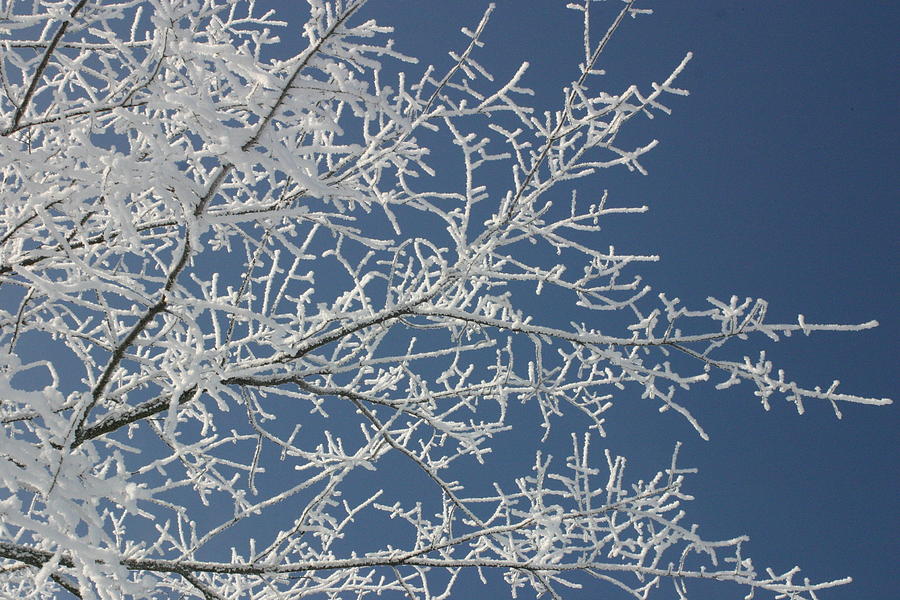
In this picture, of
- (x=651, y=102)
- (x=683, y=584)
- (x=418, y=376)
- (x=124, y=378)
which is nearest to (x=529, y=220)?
(x=651, y=102)

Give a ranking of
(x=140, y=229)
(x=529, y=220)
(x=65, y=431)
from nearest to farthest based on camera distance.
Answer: (x=65, y=431) → (x=529, y=220) → (x=140, y=229)

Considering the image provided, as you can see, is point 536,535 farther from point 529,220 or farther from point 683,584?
point 529,220

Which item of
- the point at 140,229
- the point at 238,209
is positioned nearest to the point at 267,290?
the point at 238,209

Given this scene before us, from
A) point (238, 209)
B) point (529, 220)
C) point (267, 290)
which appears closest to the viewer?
point (529, 220)

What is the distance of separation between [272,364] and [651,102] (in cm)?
202

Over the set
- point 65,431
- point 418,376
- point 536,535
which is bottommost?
point 65,431

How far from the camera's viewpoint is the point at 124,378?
12.2ft

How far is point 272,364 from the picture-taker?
10.0 feet

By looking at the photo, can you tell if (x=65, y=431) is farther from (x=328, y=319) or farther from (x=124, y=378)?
(x=124, y=378)

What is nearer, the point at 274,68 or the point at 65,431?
the point at 65,431

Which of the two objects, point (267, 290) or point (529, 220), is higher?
point (529, 220)

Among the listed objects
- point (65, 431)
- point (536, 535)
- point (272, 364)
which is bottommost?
point (65, 431)

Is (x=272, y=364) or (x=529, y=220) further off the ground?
(x=529, y=220)

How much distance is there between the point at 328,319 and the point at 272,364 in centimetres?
33
